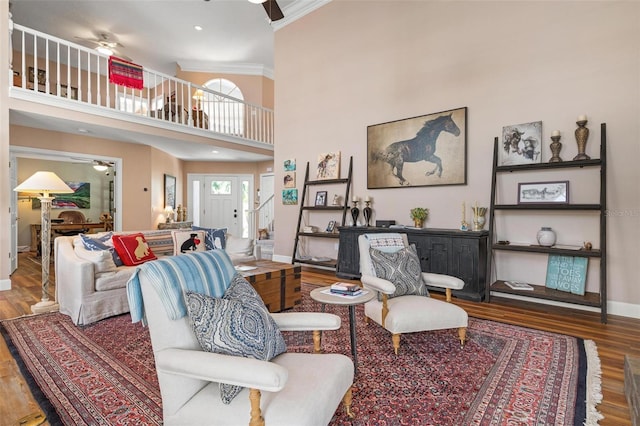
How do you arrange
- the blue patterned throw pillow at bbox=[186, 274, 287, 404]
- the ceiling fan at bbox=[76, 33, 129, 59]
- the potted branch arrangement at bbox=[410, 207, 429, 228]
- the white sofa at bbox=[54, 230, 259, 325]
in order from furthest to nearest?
1. the ceiling fan at bbox=[76, 33, 129, 59]
2. the potted branch arrangement at bbox=[410, 207, 429, 228]
3. the white sofa at bbox=[54, 230, 259, 325]
4. the blue patterned throw pillow at bbox=[186, 274, 287, 404]

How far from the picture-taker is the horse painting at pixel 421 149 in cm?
436

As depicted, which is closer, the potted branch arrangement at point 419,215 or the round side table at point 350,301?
the round side table at point 350,301

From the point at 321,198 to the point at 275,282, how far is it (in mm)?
2659

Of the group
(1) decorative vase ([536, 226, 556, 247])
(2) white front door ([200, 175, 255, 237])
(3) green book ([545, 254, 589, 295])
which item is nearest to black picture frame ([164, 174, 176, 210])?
(2) white front door ([200, 175, 255, 237])

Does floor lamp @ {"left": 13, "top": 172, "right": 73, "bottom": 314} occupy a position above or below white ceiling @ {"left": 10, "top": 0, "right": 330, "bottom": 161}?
below

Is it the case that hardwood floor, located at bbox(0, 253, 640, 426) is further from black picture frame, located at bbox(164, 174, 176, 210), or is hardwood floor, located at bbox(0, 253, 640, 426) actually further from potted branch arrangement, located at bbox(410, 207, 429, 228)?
black picture frame, located at bbox(164, 174, 176, 210)

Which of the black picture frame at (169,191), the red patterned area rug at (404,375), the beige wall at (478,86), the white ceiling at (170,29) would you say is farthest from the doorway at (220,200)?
the red patterned area rug at (404,375)

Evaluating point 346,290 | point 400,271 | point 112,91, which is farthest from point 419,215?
point 112,91

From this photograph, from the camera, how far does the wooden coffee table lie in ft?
10.5

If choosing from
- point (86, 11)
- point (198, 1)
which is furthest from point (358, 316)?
point (86, 11)

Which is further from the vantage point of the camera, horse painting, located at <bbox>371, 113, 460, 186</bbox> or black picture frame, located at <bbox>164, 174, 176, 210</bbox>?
black picture frame, located at <bbox>164, 174, 176, 210</bbox>

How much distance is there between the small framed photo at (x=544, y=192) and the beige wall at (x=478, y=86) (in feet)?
0.45

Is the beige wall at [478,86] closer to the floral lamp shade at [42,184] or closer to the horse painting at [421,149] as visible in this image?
the horse painting at [421,149]

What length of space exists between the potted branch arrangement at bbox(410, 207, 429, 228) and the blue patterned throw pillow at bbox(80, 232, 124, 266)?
146 inches
